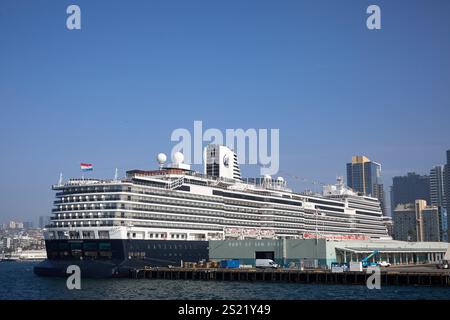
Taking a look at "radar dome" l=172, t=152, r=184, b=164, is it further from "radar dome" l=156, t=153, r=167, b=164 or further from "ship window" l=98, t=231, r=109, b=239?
"ship window" l=98, t=231, r=109, b=239

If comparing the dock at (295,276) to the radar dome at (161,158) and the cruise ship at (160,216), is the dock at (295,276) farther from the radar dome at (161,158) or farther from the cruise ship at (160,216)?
the radar dome at (161,158)

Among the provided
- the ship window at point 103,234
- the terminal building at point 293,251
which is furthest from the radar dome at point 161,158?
the ship window at point 103,234

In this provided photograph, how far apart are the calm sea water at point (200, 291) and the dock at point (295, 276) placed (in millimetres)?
3514

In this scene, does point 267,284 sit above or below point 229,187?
below

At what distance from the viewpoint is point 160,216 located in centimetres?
9238

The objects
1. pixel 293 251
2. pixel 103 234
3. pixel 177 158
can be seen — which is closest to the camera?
pixel 103 234

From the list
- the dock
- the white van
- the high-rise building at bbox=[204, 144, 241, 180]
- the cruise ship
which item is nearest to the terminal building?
the white van

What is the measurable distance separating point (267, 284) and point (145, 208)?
76.9 ft


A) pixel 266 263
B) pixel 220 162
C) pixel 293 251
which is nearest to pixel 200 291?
pixel 266 263

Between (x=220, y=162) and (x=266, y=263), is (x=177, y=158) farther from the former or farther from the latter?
(x=266, y=263)

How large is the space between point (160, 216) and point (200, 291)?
2761 cm
